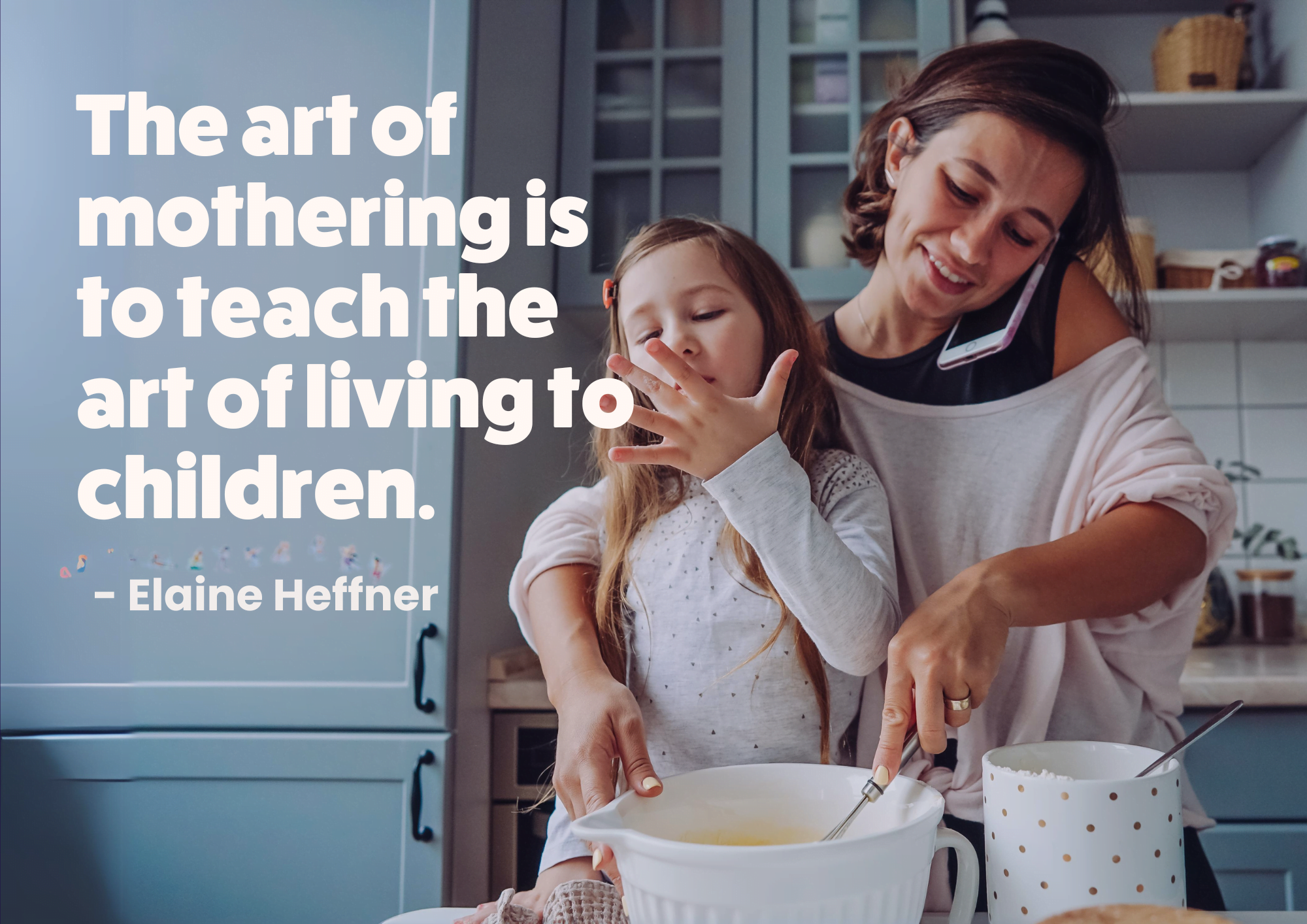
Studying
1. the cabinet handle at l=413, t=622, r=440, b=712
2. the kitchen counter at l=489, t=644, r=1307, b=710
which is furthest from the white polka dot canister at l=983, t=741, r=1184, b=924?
the cabinet handle at l=413, t=622, r=440, b=712

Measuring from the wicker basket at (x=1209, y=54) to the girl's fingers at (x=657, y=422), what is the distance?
165 cm

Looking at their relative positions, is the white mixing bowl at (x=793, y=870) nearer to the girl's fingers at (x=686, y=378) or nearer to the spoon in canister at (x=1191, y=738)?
the spoon in canister at (x=1191, y=738)

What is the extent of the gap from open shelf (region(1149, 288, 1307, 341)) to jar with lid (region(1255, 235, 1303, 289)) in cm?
3

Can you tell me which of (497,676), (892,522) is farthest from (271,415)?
(892,522)

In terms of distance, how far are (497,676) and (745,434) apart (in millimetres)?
990

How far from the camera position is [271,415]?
1371mm

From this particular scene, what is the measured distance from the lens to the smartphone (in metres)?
0.86

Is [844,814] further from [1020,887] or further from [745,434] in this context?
[745,434]

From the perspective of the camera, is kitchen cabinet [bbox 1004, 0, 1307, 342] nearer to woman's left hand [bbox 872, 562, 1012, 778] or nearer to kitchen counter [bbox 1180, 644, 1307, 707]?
kitchen counter [bbox 1180, 644, 1307, 707]

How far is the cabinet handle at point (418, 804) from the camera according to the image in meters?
1.27

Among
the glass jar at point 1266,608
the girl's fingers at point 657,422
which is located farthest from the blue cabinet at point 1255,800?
the girl's fingers at point 657,422

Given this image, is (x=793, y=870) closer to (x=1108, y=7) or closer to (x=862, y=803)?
(x=862, y=803)

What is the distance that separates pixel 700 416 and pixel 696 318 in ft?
0.96

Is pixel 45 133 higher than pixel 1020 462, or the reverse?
pixel 45 133
